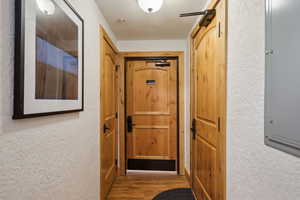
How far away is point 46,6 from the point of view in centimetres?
92

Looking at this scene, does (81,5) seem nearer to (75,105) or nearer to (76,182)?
(75,105)

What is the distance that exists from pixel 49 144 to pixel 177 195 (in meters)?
1.98

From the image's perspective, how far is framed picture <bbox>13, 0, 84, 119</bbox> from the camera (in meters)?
0.74

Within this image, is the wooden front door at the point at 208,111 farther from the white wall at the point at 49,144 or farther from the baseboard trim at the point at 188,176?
the white wall at the point at 49,144

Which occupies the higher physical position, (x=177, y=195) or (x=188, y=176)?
(x=188, y=176)

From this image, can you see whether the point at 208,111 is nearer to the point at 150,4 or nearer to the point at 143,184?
the point at 150,4

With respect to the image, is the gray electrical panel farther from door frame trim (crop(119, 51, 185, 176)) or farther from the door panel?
door frame trim (crop(119, 51, 185, 176))

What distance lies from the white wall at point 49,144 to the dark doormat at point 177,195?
37.3 inches

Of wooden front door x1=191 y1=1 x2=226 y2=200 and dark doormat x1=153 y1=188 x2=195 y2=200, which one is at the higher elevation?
wooden front door x1=191 y1=1 x2=226 y2=200

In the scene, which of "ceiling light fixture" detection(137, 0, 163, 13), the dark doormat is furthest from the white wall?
the dark doormat

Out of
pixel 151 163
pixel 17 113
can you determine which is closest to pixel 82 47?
pixel 17 113

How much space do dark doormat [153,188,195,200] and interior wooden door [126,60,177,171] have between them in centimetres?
61

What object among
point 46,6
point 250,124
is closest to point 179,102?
point 250,124

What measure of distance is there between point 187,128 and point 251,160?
1.90 metres
